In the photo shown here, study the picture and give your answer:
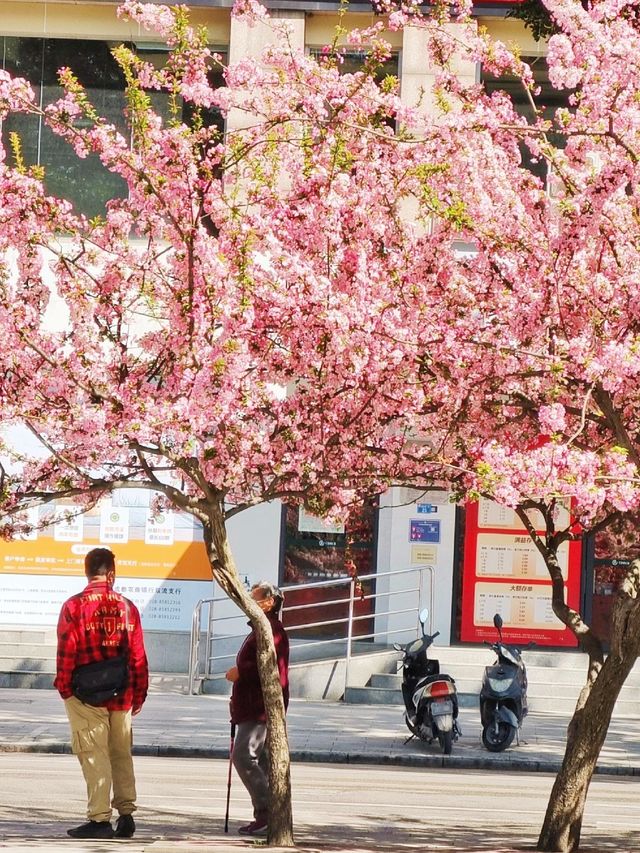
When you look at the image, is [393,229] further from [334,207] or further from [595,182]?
[595,182]

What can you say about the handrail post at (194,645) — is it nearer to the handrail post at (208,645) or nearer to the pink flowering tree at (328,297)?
the handrail post at (208,645)

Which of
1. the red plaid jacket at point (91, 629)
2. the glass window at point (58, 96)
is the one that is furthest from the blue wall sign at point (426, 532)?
the red plaid jacket at point (91, 629)

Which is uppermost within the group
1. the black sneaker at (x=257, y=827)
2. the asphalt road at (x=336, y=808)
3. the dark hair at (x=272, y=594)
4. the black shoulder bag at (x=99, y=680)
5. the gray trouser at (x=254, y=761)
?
the dark hair at (x=272, y=594)

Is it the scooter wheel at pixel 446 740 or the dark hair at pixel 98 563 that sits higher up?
the dark hair at pixel 98 563

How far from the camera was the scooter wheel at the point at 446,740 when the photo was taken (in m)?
15.8

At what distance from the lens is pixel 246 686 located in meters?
10.3

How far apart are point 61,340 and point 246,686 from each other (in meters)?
2.56

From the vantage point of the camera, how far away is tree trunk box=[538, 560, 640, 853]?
381 inches

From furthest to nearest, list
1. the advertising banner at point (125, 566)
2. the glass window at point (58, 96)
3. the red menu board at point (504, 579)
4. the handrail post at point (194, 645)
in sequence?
the glass window at point (58, 96), the advertising banner at point (125, 566), the red menu board at point (504, 579), the handrail post at point (194, 645)

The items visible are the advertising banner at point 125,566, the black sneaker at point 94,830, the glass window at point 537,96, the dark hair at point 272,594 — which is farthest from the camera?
the advertising banner at point 125,566

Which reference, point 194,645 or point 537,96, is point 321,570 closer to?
point 194,645

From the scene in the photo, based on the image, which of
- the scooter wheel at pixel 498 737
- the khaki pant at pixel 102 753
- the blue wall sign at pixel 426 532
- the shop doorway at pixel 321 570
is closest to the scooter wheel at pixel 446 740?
the scooter wheel at pixel 498 737

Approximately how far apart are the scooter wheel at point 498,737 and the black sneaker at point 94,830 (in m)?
7.28

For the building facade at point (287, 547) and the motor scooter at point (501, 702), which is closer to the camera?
the motor scooter at point (501, 702)
